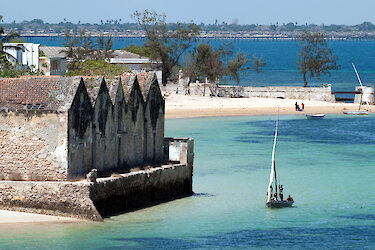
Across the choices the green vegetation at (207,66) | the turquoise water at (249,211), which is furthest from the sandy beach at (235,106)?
the turquoise water at (249,211)

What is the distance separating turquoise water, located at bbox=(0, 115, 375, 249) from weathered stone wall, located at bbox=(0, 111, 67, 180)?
237 cm

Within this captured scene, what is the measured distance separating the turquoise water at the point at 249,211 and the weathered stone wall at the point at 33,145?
2370 millimetres

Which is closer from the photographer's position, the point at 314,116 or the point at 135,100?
the point at 135,100

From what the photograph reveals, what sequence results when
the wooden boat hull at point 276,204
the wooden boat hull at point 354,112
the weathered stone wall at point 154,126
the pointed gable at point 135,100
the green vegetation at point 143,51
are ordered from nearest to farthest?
the pointed gable at point 135,100
the weathered stone wall at point 154,126
the wooden boat hull at point 276,204
the wooden boat hull at point 354,112
the green vegetation at point 143,51

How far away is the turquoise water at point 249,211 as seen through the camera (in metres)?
36.7

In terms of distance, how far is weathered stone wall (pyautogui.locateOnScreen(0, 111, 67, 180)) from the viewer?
3731 cm

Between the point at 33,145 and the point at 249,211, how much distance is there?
454 inches

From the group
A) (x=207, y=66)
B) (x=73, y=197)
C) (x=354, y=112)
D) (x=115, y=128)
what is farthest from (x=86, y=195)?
(x=207, y=66)

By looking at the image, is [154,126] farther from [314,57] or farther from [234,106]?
[314,57]

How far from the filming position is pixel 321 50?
127062 millimetres

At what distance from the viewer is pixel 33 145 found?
124 feet

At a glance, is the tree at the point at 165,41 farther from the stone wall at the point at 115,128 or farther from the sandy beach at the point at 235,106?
the stone wall at the point at 115,128

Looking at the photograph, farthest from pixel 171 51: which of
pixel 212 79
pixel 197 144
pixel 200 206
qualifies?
pixel 200 206

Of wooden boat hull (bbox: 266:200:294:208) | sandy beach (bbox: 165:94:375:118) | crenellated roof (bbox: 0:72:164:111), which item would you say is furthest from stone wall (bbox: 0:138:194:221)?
sandy beach (bbox: 165:94:375:118)
